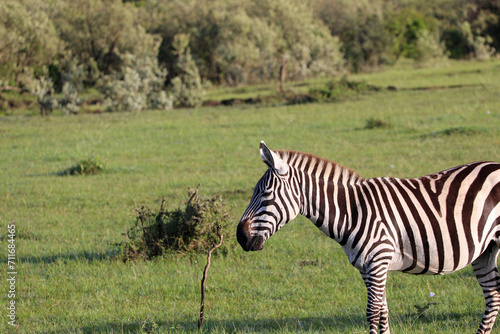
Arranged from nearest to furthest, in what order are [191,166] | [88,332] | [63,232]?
[88,332] → [63,232] → [191,166]

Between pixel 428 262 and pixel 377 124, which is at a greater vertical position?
pixel 428 262

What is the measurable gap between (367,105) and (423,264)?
18.4 metres

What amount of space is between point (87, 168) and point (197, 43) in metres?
23.7

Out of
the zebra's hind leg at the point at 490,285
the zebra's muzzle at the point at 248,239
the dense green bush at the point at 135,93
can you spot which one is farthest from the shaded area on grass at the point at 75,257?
the dense green bush at the point at 135,93

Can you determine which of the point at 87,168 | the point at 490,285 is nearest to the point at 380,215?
the point at 490,285

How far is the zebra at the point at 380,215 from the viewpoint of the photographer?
4148 millimetres

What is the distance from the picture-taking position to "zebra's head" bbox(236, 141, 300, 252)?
4113mm

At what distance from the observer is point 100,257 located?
25.8 ft

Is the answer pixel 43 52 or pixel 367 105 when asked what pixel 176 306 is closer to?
pixel 367 105

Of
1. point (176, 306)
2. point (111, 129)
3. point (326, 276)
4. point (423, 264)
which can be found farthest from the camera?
point (111, 129)

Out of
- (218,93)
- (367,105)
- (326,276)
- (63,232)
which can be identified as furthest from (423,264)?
(218,93)

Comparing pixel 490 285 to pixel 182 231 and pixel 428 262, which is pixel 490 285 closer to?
pixel 428 262

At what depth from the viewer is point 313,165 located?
4.36 metres

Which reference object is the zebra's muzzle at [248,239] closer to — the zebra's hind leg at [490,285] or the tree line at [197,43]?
the zebra's hind leg at [490,285]
